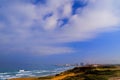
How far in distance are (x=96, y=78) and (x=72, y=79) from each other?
4.36m

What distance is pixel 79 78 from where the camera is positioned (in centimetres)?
4294

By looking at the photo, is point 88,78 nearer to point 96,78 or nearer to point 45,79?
point 96,78

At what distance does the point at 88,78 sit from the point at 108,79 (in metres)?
3.33

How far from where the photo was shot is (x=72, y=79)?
4291 cm

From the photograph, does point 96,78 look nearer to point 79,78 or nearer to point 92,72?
point 79,78

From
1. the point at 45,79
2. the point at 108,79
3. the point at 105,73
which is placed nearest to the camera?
the point at 108,79

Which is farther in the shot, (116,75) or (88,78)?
(116,75)

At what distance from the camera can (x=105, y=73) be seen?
155ft

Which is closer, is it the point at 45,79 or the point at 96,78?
the point at 96,78

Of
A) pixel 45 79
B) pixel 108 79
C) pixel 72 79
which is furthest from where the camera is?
pixel 45 79

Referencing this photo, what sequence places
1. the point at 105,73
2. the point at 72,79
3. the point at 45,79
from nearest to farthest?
the point at 72,79 → the point at 105,73 → the point at 45,79

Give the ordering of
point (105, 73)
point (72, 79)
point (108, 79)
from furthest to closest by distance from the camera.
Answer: point (105, 73), point (72, 79), point (108, 79)

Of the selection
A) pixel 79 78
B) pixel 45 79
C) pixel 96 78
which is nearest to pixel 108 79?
pixel 96 78

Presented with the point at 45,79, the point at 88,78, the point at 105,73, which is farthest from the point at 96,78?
the point at 45,79
